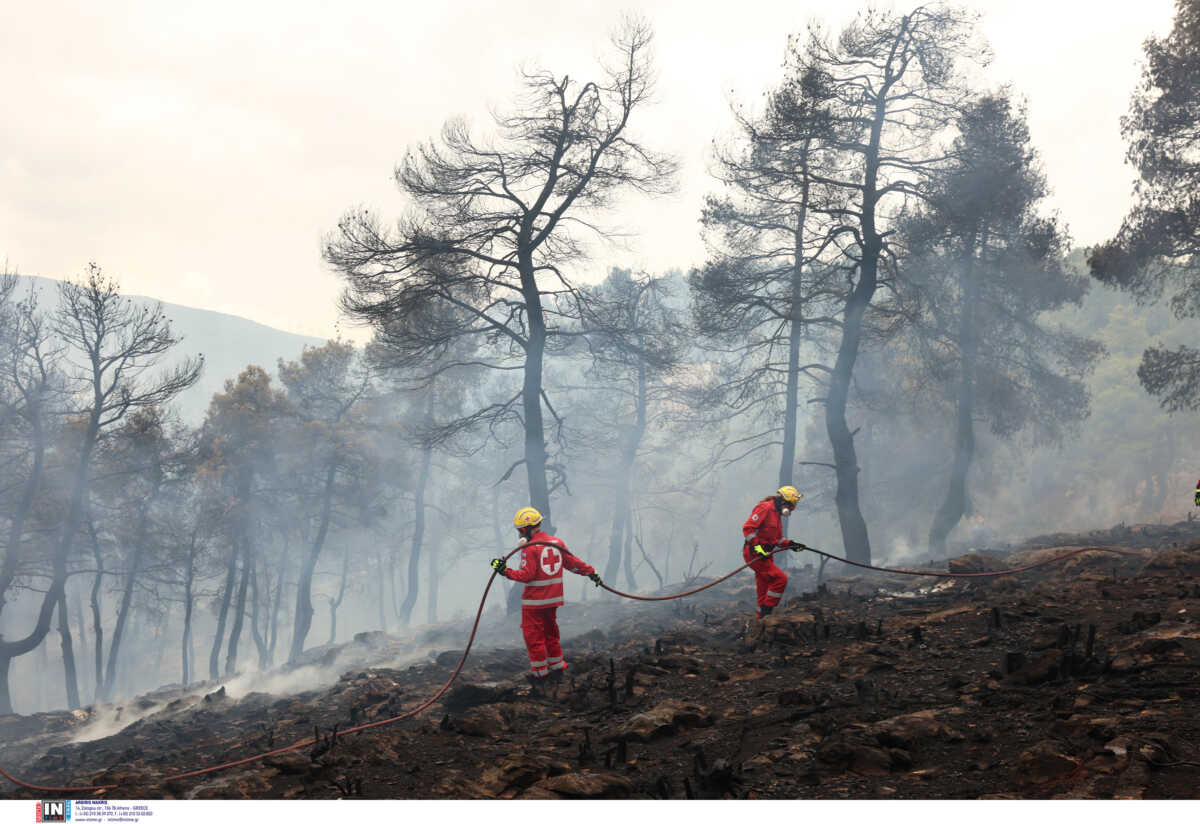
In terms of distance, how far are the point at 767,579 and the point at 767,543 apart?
1.54 feet

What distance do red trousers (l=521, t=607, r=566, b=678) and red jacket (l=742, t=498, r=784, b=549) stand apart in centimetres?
284

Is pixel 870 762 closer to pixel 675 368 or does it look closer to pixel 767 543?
pixel 767 543

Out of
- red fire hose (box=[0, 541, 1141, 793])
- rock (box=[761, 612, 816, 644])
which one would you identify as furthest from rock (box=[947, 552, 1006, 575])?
rock (box=[761, 612, 816, 644])

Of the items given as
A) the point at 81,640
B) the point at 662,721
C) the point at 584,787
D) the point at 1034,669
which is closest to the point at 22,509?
the point at 662,721

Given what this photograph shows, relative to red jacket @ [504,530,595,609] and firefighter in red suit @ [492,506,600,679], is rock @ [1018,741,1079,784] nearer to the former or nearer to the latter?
firefighter in red suit @ [492,506,600,679]

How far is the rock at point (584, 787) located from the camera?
4.50m

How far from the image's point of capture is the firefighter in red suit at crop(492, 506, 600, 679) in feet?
27.6

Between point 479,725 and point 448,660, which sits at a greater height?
point 479,725

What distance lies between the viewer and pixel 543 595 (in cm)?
848

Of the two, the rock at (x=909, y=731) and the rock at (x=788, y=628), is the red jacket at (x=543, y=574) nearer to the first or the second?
the rock at (x=788, y=628)

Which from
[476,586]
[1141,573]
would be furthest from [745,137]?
[476,586]

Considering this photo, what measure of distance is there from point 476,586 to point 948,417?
1899 inches

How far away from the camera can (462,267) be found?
637 inches

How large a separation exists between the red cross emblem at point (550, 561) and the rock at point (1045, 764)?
17.1 ft
